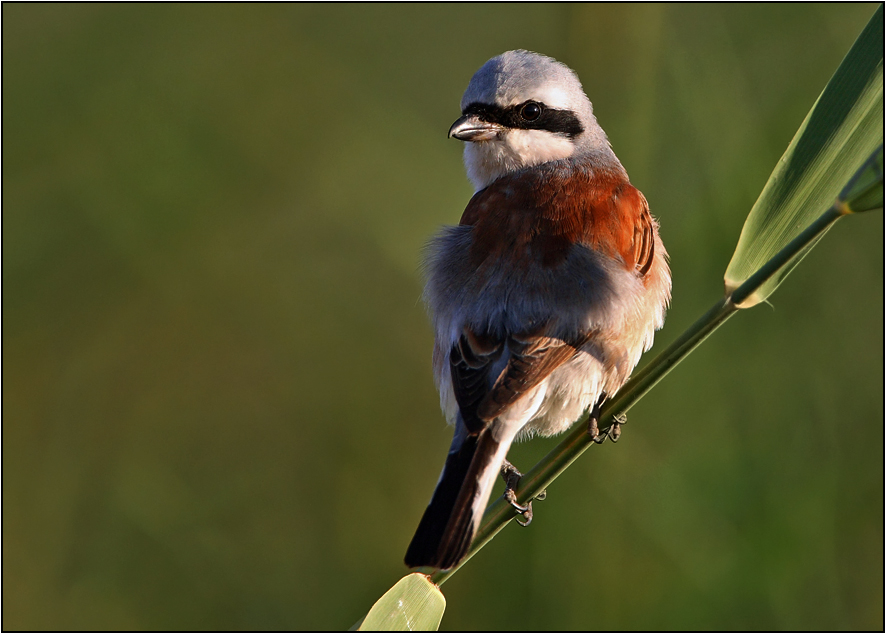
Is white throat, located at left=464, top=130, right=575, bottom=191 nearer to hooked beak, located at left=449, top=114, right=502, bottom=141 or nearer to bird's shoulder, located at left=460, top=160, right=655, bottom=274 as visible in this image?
hooked beak, located at left=449, top=114, right=502, bottom=141

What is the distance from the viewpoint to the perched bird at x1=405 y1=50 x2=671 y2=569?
6.17ft

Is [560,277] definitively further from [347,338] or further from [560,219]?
[347,338]

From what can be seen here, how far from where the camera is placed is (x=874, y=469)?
2.68m

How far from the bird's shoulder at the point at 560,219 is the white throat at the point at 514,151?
0.18 meters

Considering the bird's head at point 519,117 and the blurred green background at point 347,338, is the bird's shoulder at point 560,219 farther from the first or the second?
the blurred green background at point 347,338

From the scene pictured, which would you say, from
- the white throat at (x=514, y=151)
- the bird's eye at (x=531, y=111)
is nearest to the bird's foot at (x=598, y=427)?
the white throat at (x=514, y=151)

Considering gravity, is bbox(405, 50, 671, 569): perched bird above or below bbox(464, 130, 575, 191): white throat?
below

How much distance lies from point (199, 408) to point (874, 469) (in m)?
3.02

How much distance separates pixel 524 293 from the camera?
2086 mm

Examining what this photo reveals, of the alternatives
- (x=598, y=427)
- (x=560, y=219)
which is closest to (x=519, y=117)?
(x=560, y=219)

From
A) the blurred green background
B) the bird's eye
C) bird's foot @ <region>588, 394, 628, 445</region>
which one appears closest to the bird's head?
the bird's eye

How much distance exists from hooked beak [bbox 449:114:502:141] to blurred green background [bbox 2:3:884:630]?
489mm

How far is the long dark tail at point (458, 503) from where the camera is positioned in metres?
1.61

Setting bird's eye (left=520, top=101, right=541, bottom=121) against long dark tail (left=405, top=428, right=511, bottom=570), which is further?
bird's eye (left=520, top=101, right=541, bottom=121)
